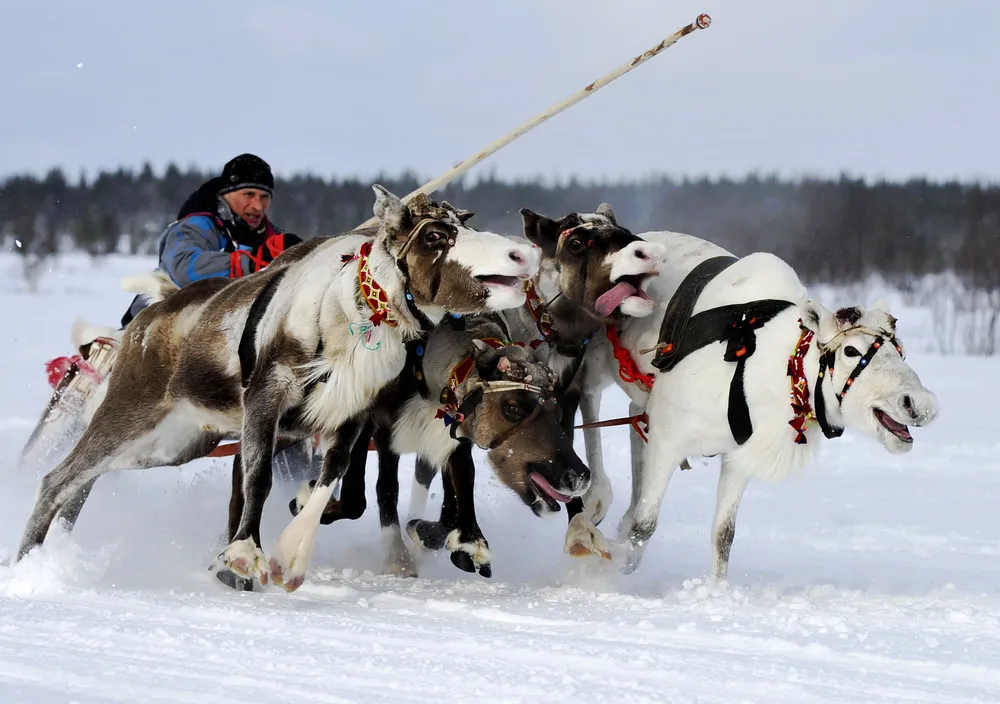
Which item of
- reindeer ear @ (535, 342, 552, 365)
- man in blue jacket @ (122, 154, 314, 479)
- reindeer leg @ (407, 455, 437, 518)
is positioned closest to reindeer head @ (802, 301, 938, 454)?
reindeer ear @ (535, 342, 552, 365)

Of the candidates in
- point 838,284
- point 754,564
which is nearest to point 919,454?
point 754,564

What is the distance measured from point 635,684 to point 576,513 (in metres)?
2.53

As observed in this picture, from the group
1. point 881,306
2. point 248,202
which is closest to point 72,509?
point 248,202

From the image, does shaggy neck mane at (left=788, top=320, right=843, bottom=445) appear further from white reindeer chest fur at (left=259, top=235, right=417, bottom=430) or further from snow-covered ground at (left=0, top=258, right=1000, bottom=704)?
white reindeer chest fur at (left=259, top=235, right=417, bottom=430)

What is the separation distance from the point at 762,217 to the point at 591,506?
103ft

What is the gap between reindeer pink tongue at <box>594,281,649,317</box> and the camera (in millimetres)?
6211

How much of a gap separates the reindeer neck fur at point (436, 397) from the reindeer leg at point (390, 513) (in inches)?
6.6

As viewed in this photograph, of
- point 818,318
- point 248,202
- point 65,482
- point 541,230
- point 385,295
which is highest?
point 248,202

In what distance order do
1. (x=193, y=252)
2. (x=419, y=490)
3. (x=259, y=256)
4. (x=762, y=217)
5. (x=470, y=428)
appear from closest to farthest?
(x=470, y=428) → (x=259, y=256) → (x=193, y=252) → (x=419, y=490) → (x=762, y=217)

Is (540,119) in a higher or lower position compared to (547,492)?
higher

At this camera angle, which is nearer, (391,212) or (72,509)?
(391,212)

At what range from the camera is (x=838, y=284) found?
32.2 m

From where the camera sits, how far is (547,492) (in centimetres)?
575

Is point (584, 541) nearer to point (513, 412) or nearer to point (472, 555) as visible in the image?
point (472, 555)
